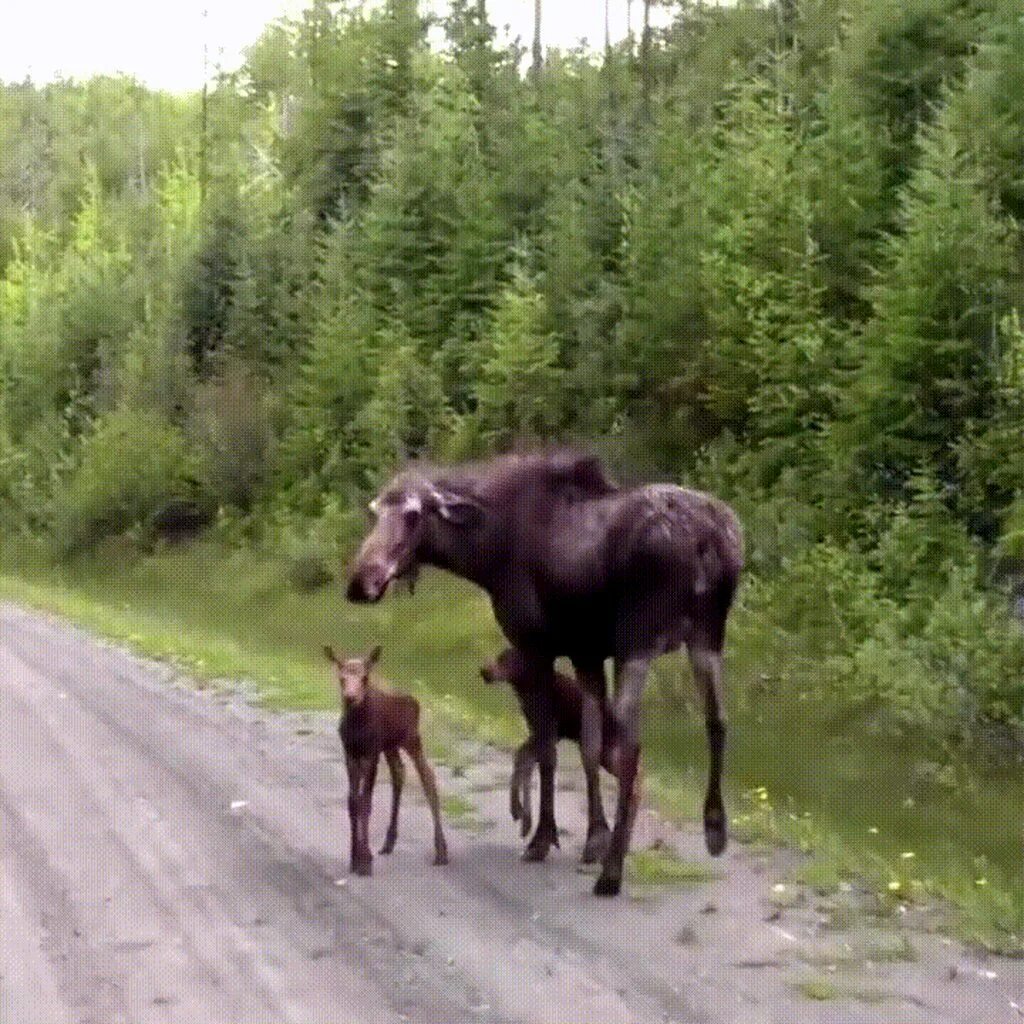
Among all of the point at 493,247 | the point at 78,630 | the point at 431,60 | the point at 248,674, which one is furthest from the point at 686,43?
the point at 248,674

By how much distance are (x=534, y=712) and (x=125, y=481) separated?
128ft

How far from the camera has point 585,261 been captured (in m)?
33.4

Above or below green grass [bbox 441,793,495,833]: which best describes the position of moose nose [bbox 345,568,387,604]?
above

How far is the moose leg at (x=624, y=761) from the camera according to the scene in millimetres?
9047

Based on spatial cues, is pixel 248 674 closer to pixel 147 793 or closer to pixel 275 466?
pixel 147 793

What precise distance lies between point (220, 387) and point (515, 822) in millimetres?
37154

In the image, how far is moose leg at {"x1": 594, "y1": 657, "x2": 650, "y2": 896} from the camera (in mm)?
9047

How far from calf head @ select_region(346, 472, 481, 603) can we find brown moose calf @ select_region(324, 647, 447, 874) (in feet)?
1.95

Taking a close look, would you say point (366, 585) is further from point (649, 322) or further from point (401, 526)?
point (649, 322)

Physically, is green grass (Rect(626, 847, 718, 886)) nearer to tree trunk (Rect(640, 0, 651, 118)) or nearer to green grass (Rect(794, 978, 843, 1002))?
green grass (Rect(794, 978, 843, 1002))

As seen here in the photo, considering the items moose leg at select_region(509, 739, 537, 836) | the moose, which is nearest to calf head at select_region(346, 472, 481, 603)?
the moose

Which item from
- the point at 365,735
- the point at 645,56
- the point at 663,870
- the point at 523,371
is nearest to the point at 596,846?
the point at 663,870

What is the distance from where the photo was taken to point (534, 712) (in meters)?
9.81

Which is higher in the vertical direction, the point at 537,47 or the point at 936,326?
the point at 537,47
